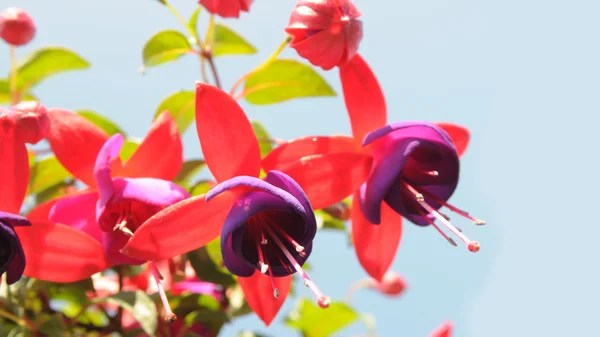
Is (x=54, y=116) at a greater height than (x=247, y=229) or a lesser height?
greater

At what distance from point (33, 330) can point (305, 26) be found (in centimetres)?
83

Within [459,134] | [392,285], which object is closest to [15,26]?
[459,134]

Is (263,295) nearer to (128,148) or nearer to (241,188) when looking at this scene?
(241,188)

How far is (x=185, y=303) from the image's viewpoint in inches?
61.5

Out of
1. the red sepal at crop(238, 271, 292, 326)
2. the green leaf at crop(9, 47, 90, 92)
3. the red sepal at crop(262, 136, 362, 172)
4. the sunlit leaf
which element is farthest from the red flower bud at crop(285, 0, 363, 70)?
the sunlit leaf

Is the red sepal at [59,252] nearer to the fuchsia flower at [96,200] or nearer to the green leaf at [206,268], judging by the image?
the fuchsia flower at [96,200]

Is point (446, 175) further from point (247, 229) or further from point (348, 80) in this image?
point (247, 229)

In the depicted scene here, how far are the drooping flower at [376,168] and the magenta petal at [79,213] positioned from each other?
343 millimetres

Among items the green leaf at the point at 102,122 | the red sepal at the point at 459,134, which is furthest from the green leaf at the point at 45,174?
the red sepal at the point at 459,134

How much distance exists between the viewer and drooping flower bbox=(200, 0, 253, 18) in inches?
51.5

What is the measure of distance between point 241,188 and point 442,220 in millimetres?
361

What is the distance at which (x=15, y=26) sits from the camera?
1531 millimetres

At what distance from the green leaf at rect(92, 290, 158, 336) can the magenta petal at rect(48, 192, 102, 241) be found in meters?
0.20

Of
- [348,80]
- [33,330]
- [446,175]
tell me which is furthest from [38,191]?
[446,175]
